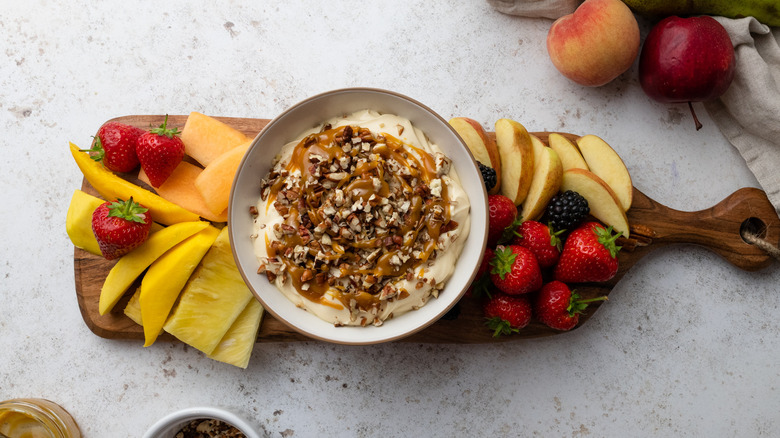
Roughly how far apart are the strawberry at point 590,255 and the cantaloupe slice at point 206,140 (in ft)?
4.89

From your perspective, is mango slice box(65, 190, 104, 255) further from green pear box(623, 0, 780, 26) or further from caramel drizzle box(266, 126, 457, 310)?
green pear box(623, 0, 780, 26)

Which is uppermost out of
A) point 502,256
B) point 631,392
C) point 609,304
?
point 502,256

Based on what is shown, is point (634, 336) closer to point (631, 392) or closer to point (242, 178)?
point (631, 392)

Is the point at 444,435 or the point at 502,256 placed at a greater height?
the point at 502,256

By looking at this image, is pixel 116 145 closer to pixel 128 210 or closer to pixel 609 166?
pixel 128 210

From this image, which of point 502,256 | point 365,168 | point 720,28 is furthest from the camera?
point 720,28

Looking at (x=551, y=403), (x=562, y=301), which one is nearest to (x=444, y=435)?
(x=551, y=403)

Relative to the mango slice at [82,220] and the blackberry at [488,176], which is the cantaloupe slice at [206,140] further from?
the blackberry at [488,176]

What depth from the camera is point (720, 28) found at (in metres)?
2.40

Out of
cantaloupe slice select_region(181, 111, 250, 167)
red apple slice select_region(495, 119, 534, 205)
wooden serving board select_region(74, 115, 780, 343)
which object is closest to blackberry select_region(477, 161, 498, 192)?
red apple slice select_region(495, 119, 534, 205)

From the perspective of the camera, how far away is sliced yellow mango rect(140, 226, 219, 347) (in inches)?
86.0

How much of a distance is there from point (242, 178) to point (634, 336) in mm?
1994

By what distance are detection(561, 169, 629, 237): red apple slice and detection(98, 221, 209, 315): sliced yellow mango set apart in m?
1.58

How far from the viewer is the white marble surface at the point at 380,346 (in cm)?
255
